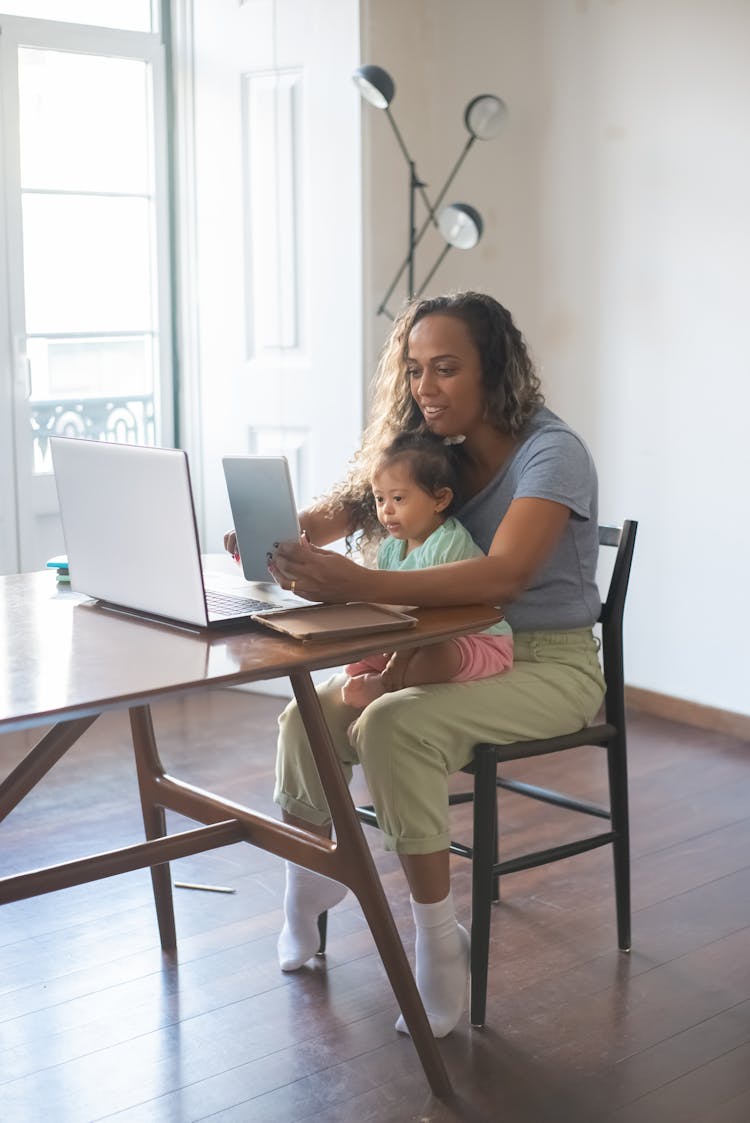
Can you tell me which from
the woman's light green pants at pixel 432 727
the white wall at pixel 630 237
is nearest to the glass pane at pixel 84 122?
the white wall at pixel 630 237

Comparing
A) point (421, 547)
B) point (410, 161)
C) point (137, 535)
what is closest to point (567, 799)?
point (421, 547)

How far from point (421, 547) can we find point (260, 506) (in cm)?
35

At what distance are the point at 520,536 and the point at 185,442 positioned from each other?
2424 millimetres

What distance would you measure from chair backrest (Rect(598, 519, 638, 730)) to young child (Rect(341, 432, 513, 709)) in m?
0.25

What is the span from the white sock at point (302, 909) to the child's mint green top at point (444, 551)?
55cm

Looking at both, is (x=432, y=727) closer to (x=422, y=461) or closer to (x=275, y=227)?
(x=422, y=461)

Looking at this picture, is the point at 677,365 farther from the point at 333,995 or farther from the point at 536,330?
the point at 333,995

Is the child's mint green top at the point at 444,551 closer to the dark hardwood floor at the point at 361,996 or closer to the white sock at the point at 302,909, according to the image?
the white sock at the point at 302,909

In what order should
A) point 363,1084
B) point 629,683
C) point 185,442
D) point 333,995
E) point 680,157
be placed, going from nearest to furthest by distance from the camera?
point 363,1084, point 333,995, point 680,157, point 629,683, point 185,442

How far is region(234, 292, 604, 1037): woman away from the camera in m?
2.14

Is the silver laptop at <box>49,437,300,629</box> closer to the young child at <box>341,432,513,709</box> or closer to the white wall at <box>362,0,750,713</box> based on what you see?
the young child at <box>341,432,513,709</box>

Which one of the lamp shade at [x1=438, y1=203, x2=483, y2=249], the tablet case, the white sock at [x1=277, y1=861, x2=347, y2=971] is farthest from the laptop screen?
the lamp shade at [x1=438, y1=203, x2=483, y2=249]

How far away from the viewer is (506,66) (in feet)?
13.7

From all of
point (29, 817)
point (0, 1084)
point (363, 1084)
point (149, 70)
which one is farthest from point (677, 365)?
point (0, 1084)
